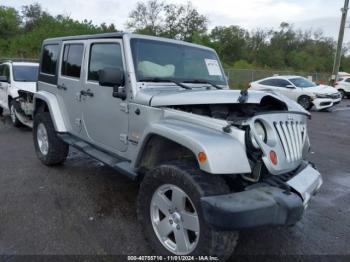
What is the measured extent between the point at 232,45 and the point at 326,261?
48938mm

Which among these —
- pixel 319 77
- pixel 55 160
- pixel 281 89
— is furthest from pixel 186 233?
pixel 319 77

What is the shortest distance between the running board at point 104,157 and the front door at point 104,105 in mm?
92

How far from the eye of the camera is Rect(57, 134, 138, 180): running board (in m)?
3.49

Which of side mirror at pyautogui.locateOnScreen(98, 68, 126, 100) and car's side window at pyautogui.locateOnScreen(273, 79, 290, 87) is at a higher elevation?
side mirror at pyautogui.locateOnScreen(98, 68, 126, 100)

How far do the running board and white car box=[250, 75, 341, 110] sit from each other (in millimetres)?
10899

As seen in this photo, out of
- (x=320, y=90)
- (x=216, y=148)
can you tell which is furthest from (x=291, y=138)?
(x=320, y=90)

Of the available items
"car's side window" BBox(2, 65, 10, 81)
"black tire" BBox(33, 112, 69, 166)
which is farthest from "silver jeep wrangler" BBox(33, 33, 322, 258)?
"car's side window" BBox(2, 65, 10, 81)

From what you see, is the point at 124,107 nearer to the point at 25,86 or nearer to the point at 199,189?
the point at 199,189

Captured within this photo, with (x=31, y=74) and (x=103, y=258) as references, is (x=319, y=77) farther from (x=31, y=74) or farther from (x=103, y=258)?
(x=103, y=258)

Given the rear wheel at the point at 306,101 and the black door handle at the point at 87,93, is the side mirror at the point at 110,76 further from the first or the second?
the rear wheel at the point at 306,101

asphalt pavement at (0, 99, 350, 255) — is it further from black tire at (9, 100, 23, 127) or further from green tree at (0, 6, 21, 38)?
green tree at (0, 6, 21, 38)

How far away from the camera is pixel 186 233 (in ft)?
8.98

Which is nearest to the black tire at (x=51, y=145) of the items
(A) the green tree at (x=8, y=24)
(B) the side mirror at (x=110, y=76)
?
(B) the side mirror at (x=110, y=76)

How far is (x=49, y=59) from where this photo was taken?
543 cm
